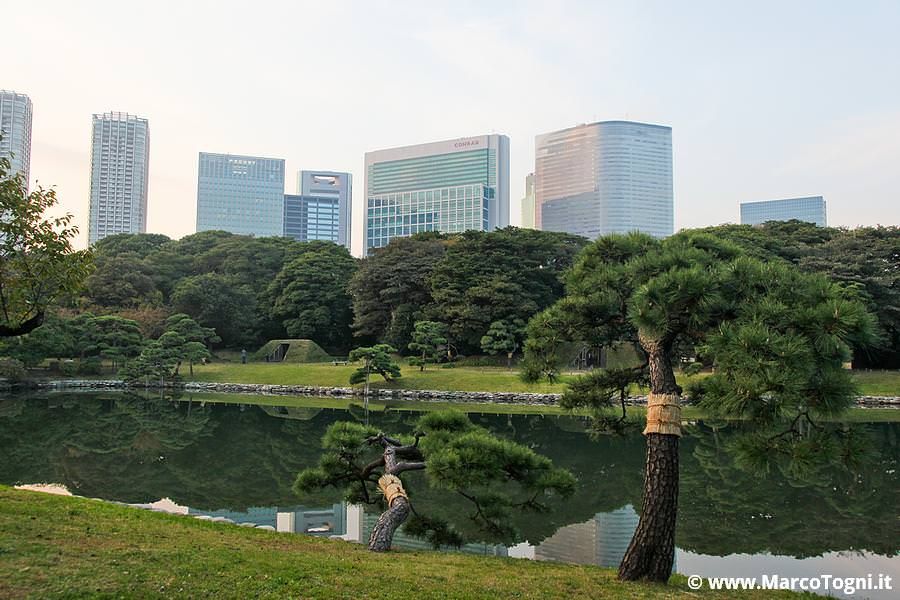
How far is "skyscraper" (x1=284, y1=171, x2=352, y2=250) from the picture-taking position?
115 m

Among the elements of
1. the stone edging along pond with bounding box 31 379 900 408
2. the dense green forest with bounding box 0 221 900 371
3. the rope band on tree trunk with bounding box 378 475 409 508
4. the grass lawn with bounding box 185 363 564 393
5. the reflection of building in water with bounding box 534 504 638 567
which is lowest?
the reflection of building in water with bounding box 534 504 638 567

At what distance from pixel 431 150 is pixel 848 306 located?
3898 inches

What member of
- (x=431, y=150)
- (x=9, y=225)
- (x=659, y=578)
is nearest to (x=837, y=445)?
(x=659, y=578)

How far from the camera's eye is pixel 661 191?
366 feet

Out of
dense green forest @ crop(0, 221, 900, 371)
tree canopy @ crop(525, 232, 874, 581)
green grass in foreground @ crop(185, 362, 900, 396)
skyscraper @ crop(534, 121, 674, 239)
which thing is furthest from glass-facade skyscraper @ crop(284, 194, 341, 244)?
tree canopy @ crop(525, 232, 874, 581)

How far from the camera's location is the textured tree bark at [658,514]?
12.8 ft

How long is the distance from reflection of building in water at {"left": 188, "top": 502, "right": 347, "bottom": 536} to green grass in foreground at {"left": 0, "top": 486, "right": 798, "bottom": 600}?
2037mm

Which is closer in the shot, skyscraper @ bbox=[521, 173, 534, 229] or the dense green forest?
the dense green forest

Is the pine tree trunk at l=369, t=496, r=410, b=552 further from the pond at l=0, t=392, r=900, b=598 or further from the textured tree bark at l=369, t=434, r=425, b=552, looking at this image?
the pond at l=0, t=392, r=900, b=598

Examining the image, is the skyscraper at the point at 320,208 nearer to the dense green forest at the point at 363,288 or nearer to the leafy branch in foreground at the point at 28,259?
the dense green forest at the point at 363,288

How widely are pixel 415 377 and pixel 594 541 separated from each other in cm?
1905

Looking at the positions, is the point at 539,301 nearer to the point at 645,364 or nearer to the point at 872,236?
the point at 872,236

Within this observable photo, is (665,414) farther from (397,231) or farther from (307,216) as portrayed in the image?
(307,216)

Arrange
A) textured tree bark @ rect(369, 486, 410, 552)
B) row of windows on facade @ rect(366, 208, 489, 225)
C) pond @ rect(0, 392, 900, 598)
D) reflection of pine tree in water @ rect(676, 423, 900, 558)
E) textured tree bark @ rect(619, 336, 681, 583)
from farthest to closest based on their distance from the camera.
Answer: row of windows on facade @ rect(366, 208, 489, 225)
reflection of pine tree in water @ rect(676, 423, 900, 558)
pond @ rect(0, 392, 900, 598)
textured tree bark @ rect(369, 486, 410, 552)
textured tree bark @ rect(619, 336, 681, 583)
